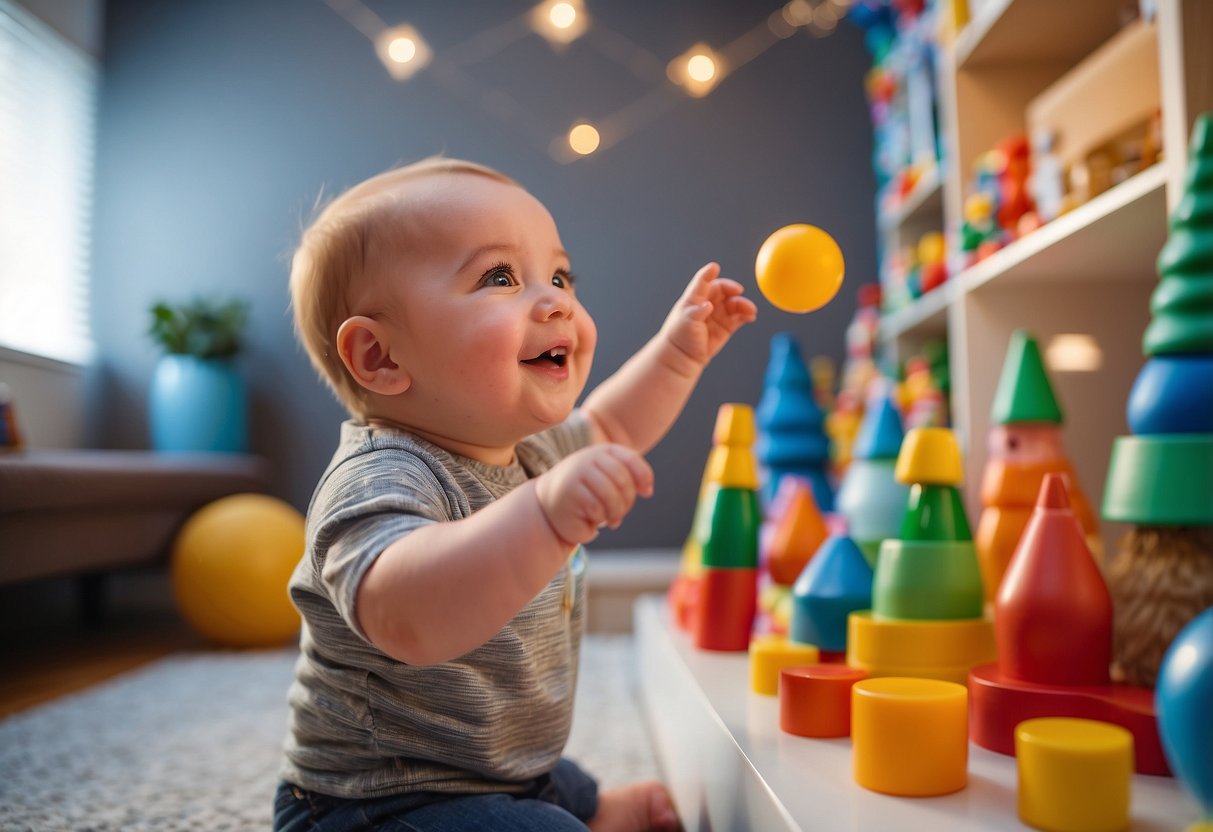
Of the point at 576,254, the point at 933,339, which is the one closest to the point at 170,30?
the point at 576,254

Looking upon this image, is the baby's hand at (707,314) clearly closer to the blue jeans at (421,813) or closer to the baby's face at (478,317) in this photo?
the baby's face at (478,317)

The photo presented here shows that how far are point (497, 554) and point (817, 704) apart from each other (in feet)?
1.14

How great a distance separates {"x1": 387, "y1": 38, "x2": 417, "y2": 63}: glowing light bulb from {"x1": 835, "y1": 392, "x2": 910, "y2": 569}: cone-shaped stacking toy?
80 cm

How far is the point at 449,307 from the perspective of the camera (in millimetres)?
685

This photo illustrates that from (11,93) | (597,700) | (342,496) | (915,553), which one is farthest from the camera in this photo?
(11,93)

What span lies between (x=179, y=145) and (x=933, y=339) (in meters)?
2.36

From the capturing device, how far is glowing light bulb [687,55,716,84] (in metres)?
1.27

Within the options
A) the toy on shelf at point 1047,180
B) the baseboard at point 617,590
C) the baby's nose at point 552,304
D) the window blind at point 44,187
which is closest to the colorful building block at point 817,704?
the baby's nose at point 552,304

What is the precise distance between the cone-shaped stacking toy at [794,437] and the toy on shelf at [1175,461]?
0.81m

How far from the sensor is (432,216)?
0.71 metres

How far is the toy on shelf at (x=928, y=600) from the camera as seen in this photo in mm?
829

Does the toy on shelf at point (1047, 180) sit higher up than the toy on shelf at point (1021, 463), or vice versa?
the toy on shelf at point (1047, 180)

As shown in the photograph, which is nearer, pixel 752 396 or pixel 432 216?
pixel 432 216

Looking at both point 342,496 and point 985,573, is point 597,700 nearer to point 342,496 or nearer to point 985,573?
point 985,573
